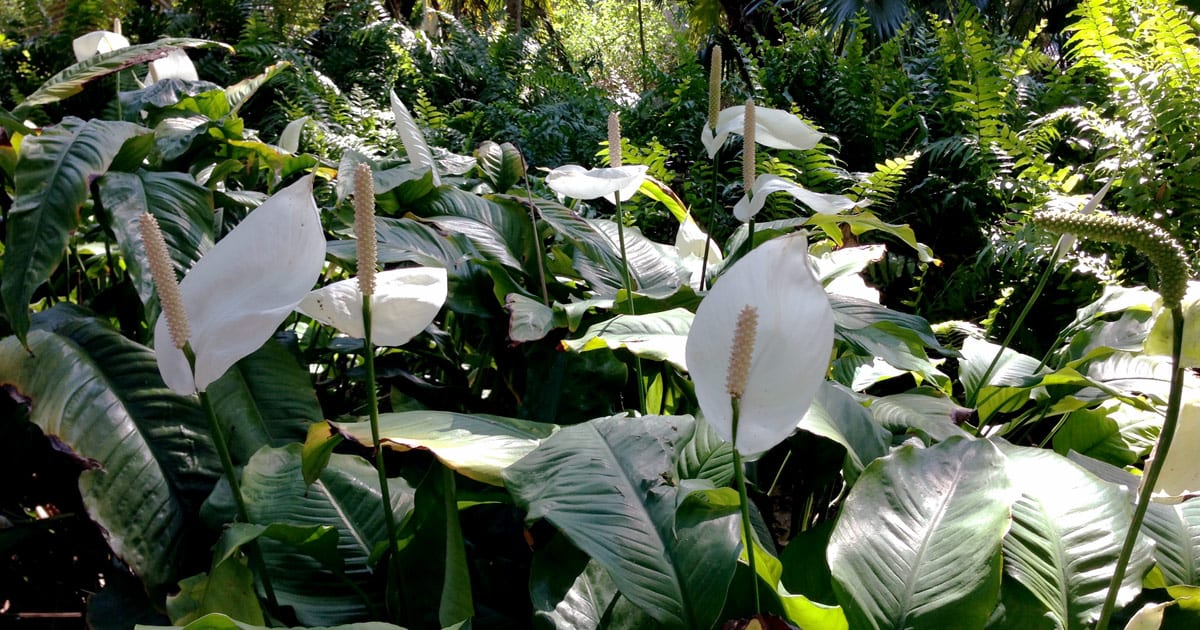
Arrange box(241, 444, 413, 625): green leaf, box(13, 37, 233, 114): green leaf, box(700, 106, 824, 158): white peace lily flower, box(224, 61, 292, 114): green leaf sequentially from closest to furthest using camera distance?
box(241, 444, 413, 625): green leaf
box(700, 106, 824, 158): white peace lily flower
box(13, 37, 233, 114): green leaf
box(224, 61, 292, 114): green leaf

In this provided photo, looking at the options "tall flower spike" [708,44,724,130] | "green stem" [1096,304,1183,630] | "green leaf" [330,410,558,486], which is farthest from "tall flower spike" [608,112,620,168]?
"green stem" [1096,304,1183,630]

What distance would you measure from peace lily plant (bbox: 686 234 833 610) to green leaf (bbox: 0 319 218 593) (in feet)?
1.52

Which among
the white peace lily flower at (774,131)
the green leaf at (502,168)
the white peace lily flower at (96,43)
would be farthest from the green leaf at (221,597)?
the white peace lily flower at (96,43)

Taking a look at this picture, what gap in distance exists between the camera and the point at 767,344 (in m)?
0.38

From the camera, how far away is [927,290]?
2484mm

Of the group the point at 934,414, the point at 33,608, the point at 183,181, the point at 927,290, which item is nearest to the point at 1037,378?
the point at 934,414

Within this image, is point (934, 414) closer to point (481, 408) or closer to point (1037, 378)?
point (1037, 378)

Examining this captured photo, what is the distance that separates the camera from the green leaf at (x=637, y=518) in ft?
1.46

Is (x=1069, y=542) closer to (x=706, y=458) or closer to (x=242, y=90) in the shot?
(x=706, y=458)

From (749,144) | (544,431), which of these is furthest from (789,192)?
(544,431)

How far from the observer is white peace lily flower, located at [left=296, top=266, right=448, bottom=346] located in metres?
0.46

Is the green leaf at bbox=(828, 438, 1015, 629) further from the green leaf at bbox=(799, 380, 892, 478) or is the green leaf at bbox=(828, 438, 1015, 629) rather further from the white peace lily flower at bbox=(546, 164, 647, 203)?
the white peace lily flower at bbox=(546, 164, 647, 203)

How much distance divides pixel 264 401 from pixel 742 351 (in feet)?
1.77

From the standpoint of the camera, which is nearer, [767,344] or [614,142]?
[767,344]
